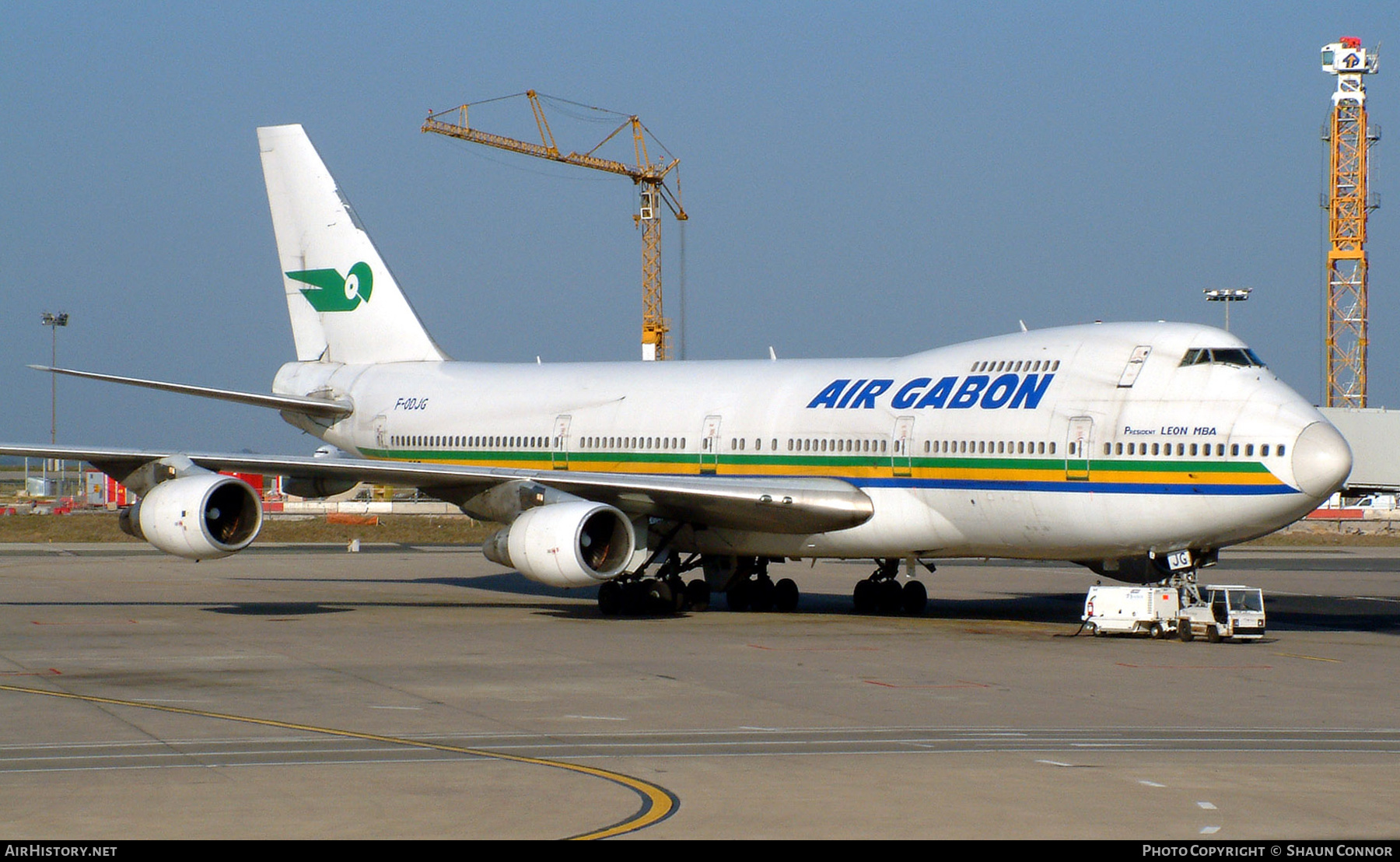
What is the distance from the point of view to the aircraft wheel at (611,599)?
30.5 m

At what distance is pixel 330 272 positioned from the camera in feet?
129

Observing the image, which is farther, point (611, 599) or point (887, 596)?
point (887, 596)

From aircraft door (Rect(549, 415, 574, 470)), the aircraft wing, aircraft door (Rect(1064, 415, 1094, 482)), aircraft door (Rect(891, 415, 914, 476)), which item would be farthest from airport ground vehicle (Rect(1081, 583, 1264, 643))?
aircraft door (Rect(549, 415, 574, 470))

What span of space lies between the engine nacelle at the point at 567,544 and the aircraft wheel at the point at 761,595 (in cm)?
468

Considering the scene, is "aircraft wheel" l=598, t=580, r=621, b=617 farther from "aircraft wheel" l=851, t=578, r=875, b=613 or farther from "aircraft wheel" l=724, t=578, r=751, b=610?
"aircraft wheel" l=851, t=578, r=875, b=613

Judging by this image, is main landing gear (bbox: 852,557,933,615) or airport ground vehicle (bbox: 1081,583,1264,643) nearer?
airport ground vehicle (bbox: 1081,583,1264,643)

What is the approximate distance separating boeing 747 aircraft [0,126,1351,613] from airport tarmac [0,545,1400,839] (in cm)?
153

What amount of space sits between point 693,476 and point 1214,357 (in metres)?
10.4

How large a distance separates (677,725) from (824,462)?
13432mm

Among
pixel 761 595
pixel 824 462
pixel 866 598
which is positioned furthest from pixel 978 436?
pixel 761 595

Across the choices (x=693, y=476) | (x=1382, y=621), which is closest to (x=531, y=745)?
(x=693, y=476)

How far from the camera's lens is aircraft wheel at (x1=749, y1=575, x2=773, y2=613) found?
33219 millimetres

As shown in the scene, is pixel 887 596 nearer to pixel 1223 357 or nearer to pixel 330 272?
pixel 1223 357
